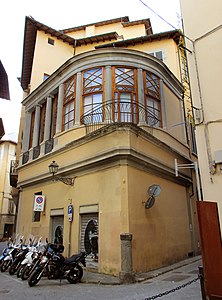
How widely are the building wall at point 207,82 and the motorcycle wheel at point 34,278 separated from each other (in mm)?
→ 4961

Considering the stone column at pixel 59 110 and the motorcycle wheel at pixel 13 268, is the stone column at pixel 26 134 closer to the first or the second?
the stone column at pixel 59 110

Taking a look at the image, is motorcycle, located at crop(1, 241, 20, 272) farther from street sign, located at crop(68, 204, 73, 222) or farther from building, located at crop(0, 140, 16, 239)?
building, located at crop(0, 140, 16, 239)

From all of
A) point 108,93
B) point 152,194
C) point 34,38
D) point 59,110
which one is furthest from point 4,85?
point 152,194

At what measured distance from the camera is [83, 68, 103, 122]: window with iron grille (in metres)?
11.7

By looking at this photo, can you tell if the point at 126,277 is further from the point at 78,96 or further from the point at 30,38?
the point at 30,38

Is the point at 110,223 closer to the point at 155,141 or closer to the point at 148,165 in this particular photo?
the point at 148,165

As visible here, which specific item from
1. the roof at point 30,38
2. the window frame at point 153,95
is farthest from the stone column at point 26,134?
the window frame at point 153,95

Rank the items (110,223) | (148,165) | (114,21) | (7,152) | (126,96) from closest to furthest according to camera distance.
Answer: (110,223), (148,165), (126,96), (114,21), (7,152)

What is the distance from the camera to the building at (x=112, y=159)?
9008 millimetres

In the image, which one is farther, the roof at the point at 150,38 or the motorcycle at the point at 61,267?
the roof at the point at 150,38

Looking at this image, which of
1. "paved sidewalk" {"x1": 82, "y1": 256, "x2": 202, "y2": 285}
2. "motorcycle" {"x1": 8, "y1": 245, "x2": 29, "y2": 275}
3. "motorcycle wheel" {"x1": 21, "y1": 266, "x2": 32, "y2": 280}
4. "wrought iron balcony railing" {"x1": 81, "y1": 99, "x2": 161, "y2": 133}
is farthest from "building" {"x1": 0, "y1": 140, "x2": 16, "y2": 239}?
"paved sidewalk" {"x1": 82, "y1": 256, "x2": 202, "y2": 285}

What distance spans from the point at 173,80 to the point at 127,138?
6861 millimetres

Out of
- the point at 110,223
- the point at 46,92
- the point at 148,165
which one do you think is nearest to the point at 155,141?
the point at 148,165

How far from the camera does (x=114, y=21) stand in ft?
71.3
